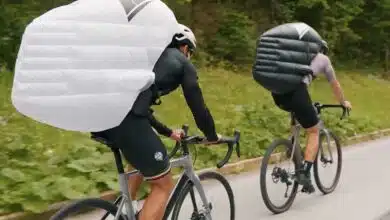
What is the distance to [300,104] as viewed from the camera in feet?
23.5

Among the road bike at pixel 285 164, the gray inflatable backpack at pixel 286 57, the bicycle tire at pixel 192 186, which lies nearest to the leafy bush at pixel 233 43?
the road bike at pixel 285 164

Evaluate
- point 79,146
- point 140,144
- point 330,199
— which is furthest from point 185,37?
point 330,199

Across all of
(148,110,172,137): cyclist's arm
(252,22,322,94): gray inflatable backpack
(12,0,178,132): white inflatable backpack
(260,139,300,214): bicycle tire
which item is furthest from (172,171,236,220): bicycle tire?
(252,22,322,94): gray inflatable backpack

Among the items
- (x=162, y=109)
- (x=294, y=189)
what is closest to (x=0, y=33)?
(x=162, y=109)

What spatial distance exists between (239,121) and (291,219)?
17.3 feet

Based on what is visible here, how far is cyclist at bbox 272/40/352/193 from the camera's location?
23.3 ft

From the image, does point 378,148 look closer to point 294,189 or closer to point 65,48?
point 294,189

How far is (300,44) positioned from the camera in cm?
700

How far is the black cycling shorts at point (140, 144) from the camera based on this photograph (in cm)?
407

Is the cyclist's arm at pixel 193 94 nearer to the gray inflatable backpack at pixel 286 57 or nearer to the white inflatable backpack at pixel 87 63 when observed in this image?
the white inflatable backpack at pixel 87 63

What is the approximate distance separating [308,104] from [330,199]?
1.43 meters

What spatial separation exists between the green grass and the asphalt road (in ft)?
4.42

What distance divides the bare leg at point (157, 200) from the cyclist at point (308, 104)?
10.1 feet

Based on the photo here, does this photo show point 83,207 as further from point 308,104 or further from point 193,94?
point 308,104
